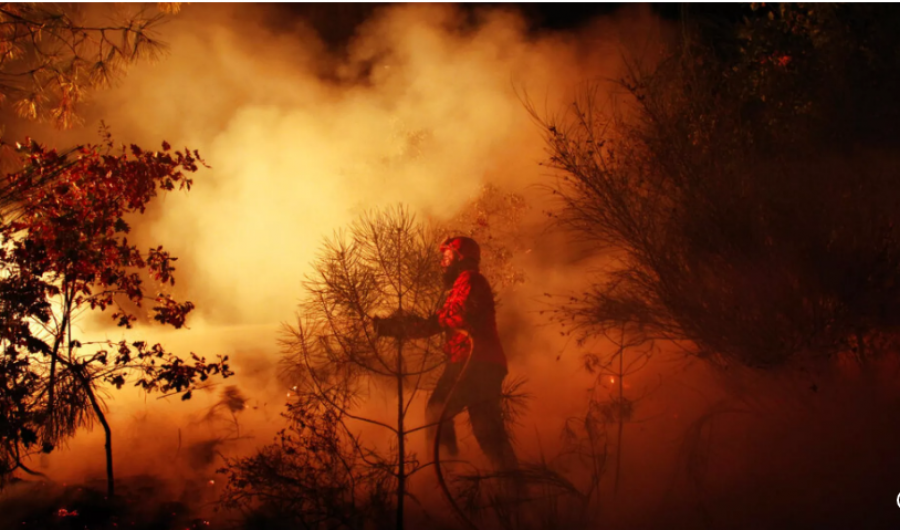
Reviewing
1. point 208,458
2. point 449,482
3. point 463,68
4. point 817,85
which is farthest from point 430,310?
point 463,68

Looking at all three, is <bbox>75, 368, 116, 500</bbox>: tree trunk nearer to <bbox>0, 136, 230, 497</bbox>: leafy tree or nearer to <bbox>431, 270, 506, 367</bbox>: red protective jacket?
<bbox>0, 136, 230, 497</bbox>: leafy tree

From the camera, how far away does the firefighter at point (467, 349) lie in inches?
148

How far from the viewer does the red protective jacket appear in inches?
148

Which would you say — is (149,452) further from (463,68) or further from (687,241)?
(463,68)

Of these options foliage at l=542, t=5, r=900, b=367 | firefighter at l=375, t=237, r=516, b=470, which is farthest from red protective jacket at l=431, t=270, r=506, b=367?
foliage at l=542, t=5, r=900, b=367

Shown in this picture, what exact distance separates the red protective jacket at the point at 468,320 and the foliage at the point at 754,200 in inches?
32.6

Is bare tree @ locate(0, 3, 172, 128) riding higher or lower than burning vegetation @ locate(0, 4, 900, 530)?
higher

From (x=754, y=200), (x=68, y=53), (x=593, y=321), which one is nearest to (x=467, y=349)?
(x=593, y=321)

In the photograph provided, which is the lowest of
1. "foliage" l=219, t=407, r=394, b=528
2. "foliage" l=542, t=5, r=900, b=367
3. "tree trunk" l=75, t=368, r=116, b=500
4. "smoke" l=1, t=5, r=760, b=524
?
"foliage" l=219, t=407, r=394, b=528

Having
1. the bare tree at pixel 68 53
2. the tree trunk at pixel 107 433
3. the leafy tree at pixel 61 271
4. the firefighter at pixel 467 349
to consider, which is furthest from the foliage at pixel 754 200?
the tree trunk at pixel 107 433

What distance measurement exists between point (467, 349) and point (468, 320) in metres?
0.23

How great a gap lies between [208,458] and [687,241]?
4142 millimetres

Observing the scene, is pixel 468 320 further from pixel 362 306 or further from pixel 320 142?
pixel 320 142

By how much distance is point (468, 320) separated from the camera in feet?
12.5
